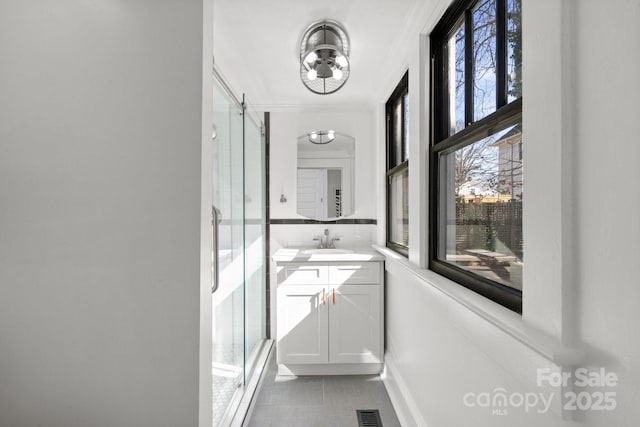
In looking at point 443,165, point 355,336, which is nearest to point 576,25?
point 443,165

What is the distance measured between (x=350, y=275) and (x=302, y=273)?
347 millimetres

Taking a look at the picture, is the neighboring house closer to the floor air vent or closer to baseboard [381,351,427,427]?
baseboard [381,351,427,427]

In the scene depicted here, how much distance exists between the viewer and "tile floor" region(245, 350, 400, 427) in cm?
193

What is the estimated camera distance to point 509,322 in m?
0.83

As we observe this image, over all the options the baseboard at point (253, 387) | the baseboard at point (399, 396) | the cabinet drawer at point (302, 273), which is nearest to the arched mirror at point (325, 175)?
the cabinet drawer at point (302, 273)

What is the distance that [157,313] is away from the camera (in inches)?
44.3

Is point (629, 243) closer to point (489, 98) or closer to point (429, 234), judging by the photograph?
point (489, 98)

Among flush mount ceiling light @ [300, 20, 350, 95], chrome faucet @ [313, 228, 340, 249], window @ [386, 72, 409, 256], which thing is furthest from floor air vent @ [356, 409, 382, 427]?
flush mount ceiling light @ [300, 20, 350, 95]

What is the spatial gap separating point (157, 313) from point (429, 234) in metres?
1.22

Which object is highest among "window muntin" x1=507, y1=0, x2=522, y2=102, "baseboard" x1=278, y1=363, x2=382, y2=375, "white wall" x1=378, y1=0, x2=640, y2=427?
"window muntin" x1=507, y1=0, x2=522, y2=102

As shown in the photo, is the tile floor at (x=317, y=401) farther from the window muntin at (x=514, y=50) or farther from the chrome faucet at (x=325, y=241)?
the window muntin at (x=514, y=50)

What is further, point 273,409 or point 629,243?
point 273,409

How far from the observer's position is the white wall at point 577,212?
0.56m

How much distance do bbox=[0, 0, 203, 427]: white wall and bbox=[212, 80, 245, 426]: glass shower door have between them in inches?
15.2
